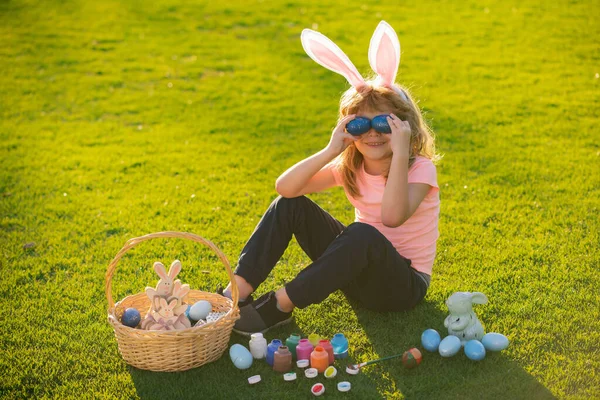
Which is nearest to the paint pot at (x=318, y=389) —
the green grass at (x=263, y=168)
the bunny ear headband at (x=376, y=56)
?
the green grass at (x=263, y=168)

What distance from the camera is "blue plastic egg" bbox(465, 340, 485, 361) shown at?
3150 mm

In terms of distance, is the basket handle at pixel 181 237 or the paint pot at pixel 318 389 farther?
the basket handle at pixel 181 237

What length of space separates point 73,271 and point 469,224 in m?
2.59

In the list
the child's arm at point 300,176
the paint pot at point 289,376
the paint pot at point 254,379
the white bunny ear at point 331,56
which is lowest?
the paint pot at point 254,379

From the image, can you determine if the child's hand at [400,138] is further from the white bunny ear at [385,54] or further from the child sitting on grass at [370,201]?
the white bunny ear at [385,54]

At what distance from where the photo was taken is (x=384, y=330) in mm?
3494

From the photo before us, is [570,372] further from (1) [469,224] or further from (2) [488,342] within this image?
(1) [469,224]

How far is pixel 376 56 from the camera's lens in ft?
11.7

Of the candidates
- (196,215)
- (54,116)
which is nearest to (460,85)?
(196,215)

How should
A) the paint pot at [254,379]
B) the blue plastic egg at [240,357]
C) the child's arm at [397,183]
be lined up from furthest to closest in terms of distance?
the child's arm at [397,183] < the blue plastic egg at [240,357] < the paint pot at [254,379]

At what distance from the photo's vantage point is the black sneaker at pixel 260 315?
11.4ft

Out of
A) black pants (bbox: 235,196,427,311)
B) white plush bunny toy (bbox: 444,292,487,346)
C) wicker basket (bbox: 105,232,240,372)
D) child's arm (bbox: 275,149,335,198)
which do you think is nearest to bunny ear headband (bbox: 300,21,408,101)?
child's arm (bbox: 275,149,335,198)

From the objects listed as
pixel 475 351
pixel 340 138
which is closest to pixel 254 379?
pixel 475 351

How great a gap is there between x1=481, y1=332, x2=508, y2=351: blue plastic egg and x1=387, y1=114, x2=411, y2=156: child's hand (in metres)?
0.93
